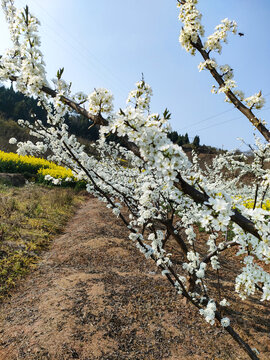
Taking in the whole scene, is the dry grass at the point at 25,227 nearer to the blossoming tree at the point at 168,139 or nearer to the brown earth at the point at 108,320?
the brown earth at the point at 108,320

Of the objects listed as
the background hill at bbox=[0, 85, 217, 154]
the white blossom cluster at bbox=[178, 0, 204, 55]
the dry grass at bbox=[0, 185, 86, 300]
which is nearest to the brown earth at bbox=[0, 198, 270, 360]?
A: the dry grass at bbox=[0, 185, 86, 300]

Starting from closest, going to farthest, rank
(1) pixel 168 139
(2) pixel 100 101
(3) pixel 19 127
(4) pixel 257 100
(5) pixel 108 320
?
(1) pixel 168 139 → (2) pixel 100 101 → (4) pixel 257 100 → (5) pixel 108 320 → (3) pixel 19 127

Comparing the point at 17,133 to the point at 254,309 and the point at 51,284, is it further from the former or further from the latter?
the point at 254,309

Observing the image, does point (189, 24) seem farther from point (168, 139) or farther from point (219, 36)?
point (168, 139)

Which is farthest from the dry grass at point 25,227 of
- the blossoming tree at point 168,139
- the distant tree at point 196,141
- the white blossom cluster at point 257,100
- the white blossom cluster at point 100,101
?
the distant tree at point 196,141

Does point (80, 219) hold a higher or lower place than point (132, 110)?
lower

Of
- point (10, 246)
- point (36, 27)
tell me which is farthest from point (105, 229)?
point (36, 27)

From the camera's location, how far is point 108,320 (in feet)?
10.6

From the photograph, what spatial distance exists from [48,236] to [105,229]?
172 cm

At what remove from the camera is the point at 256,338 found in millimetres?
3334

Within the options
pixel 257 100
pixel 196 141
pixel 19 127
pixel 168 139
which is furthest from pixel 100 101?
pixel 196 141

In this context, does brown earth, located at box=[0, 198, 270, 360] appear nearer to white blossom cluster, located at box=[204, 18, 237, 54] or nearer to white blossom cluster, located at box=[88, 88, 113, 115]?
white blossom cluster, located at box=[88, 88, 113, 115]

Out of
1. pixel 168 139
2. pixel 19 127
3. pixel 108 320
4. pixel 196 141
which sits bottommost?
pixel 108 320

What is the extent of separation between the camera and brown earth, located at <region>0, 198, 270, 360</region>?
9.11 ft
